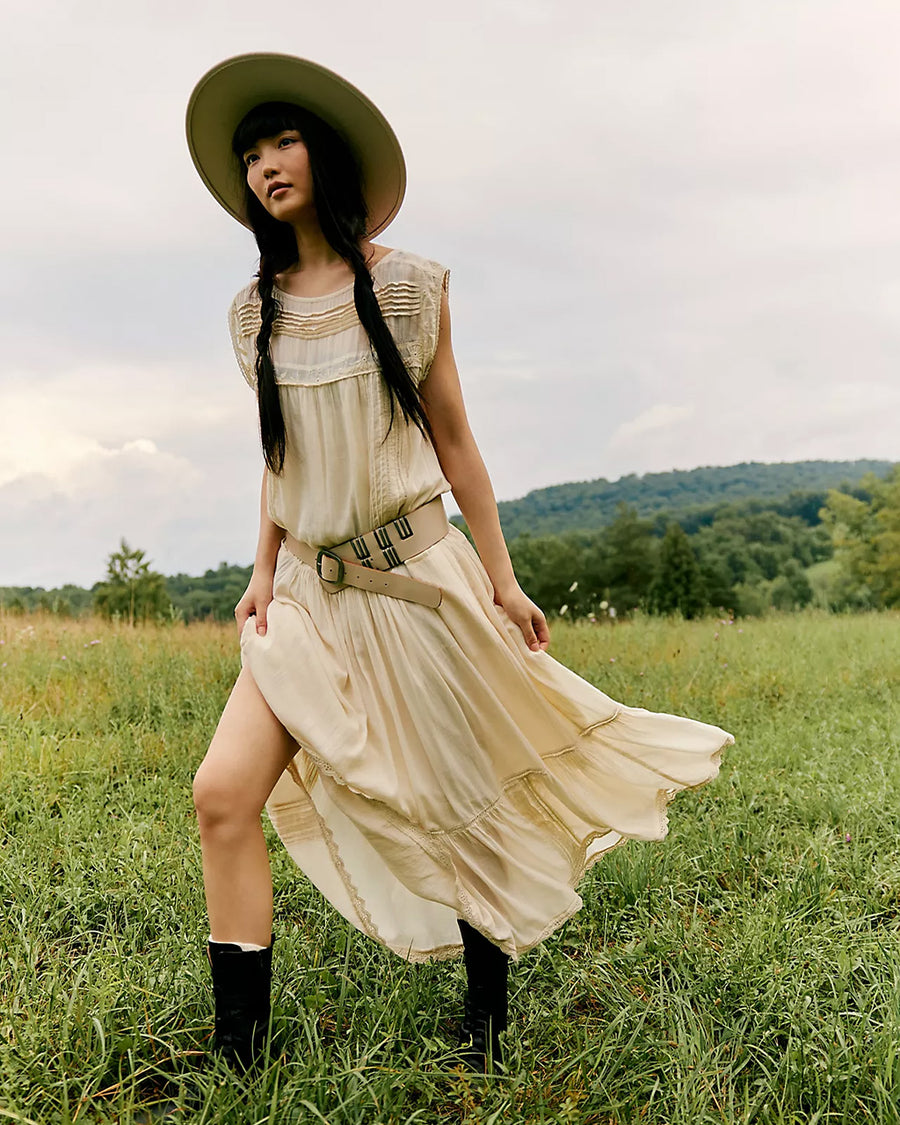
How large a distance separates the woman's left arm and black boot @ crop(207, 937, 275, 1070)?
3.12 ft

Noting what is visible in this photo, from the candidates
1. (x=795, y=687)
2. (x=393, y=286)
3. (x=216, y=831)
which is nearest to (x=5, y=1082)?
(x=216, y=831)

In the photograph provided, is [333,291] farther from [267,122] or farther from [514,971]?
[514,971]

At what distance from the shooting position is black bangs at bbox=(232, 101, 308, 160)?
7.00ft

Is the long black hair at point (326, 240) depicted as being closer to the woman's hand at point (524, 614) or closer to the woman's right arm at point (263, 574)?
the woman's right arm at point (263, 574)

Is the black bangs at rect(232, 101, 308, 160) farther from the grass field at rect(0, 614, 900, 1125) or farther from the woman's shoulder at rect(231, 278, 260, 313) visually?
the grass field at rect(0, 614, 900, 1125)

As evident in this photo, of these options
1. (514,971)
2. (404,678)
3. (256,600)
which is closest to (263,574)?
(256,600)

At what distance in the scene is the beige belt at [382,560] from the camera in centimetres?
210

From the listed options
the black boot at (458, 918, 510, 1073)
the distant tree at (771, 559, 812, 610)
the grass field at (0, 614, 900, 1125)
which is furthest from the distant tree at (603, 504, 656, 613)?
the black boot at (458, 918, 510, 1073)

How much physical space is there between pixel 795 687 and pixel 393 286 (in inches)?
187

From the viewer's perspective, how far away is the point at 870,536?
44969 mm

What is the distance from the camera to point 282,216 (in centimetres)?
210

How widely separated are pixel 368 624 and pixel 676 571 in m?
36.4

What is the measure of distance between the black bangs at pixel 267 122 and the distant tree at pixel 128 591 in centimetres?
524

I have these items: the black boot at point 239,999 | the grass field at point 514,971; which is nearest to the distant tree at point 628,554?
the grass field at point 514,971
